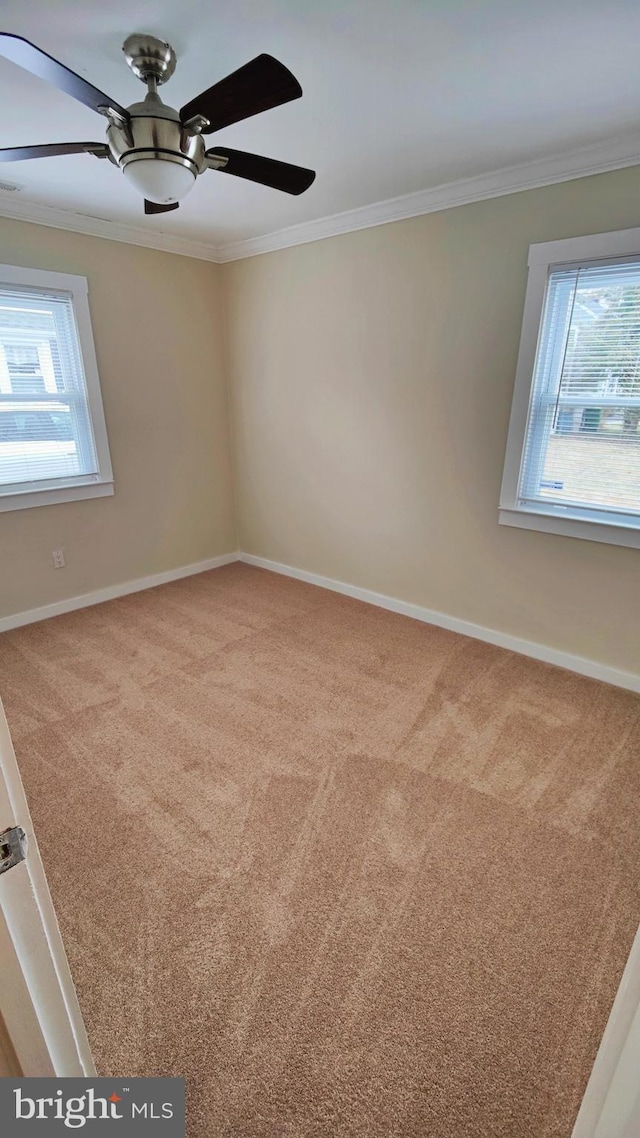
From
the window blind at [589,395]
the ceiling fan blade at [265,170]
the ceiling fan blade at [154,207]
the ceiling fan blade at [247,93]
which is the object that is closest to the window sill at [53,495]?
the ceiling fan blade at [154,207]

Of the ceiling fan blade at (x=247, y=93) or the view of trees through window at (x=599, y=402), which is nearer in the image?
the ceiling fan blade at (x=247, y=93)

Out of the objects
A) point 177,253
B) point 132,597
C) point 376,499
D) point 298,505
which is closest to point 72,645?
point 132,597

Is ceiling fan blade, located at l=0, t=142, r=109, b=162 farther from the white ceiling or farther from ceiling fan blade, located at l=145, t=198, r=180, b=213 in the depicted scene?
ceiling fan blade, located at l=145, t=198, r=180, b=213

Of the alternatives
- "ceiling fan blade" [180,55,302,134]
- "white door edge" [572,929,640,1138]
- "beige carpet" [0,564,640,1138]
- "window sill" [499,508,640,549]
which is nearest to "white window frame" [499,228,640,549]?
"window sill" [499,508,640,549]

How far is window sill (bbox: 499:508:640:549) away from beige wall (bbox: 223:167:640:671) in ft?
0.18

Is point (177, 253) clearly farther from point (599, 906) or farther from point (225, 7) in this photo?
point (599, 906)

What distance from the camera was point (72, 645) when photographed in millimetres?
3066

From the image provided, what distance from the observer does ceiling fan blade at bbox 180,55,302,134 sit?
3.95ft

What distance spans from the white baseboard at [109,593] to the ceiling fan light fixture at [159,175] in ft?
8.70

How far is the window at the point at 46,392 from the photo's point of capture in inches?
117

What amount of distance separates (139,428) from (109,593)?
48.9 inches

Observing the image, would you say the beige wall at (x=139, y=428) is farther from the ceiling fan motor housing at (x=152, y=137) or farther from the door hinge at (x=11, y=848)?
the door hinge at (x=11, y=848)

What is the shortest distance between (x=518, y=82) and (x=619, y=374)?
1209 mm
